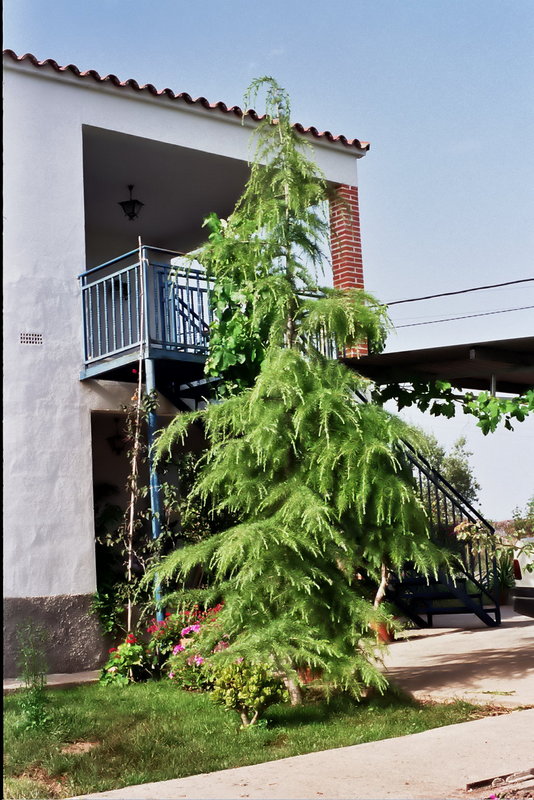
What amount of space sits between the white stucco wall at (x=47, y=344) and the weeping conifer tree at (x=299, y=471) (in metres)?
2.60

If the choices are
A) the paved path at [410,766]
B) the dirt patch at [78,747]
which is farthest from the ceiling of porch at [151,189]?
the dirt patch at [78,747]

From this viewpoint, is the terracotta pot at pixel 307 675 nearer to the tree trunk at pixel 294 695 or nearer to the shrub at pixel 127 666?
the tree trunk at pixel 294 695

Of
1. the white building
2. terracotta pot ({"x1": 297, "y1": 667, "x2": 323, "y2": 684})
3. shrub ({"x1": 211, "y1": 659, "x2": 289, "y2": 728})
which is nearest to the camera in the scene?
shrub ({"x1": 211, "y1": 659, "x2": 289, "y2": 728})

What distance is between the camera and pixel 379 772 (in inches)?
222

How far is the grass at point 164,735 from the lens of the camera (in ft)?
19.5

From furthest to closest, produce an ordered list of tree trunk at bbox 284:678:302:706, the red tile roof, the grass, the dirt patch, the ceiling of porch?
the ceiling of porch, the red tile roof, tree trunk at bbox 284:678:302:706, the dirt patch, the grass

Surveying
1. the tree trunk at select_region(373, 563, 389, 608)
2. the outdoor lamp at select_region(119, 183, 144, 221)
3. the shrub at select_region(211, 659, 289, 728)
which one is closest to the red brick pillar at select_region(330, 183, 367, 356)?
the outdoor lamp at select_region(119, 183, 144, 221)

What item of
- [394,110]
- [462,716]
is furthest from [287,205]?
[394,110]

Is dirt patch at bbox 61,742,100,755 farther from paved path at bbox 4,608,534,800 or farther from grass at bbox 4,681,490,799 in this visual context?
paved path at bbox 4,608,534,800

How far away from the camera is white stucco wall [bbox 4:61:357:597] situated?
1055cm

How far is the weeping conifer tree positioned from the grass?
13.9 inches

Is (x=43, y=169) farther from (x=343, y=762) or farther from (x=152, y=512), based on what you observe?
(x=343, y=762)

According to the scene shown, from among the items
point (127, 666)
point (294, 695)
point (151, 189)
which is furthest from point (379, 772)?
point (151, 189)

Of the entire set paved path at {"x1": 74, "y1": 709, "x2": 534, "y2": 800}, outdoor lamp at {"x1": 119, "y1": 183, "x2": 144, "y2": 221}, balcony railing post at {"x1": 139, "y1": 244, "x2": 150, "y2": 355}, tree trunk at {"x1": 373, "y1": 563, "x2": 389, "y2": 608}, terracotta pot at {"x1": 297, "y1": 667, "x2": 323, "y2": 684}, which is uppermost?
outdoor lamp at {"x1": 119, "y1": 183, "x2": 144, "y2": 221}
